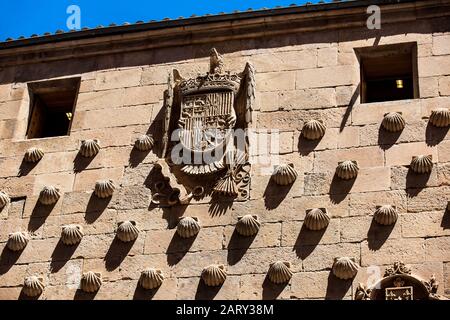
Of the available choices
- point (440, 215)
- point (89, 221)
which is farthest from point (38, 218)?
point (440, 215)

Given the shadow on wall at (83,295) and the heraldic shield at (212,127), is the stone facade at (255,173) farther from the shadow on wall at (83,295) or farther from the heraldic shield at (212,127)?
the heraldic shield at (212,127)

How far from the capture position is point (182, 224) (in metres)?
15.4

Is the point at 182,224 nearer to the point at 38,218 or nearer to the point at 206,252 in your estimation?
the point at 206,252

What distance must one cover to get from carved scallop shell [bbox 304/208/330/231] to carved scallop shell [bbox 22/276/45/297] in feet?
10.7

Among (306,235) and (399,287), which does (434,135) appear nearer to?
(306,235)

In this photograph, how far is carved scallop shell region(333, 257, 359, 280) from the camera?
568 inches

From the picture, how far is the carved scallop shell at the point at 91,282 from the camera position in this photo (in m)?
15.2

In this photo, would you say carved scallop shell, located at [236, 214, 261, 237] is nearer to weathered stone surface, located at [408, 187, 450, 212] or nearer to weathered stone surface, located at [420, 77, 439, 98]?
weathered stone surface, located at [408, 187, 450, 212]

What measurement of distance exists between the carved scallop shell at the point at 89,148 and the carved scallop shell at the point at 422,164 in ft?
13.4

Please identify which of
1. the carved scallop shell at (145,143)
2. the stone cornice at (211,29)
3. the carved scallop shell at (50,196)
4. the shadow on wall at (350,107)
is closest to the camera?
the shadow on wall at (350,107)

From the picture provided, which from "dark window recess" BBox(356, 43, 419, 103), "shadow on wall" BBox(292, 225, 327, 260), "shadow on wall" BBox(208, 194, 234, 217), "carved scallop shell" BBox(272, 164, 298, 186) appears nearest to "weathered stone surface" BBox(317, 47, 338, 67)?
"dark window recess" BBox(356, 43, 419, 103)

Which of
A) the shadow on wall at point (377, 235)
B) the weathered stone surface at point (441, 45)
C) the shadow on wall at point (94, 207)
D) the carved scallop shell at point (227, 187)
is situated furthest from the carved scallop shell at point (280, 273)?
the weathered stone surface at point (441, 45)
